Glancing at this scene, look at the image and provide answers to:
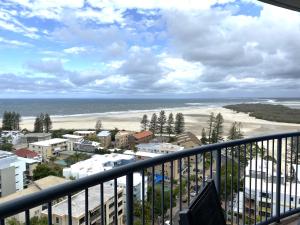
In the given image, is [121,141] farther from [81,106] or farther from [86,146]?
[81,106]

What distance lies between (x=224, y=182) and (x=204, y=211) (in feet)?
5.84

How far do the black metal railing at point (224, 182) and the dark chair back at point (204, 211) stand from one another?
1.76 ft

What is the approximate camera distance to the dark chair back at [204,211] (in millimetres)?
1066

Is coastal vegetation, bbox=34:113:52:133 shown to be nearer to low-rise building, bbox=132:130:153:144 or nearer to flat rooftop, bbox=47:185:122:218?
low-rise building, bbox=132:130:153:144

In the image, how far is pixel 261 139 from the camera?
10.4 feet

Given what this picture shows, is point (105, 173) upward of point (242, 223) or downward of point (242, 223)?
upward

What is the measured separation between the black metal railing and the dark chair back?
0.54 meters

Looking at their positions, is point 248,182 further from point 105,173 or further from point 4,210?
point 4,210

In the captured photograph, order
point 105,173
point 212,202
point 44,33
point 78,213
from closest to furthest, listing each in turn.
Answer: point 212,202 → point 105,173 → point 78,213 → point 44,33

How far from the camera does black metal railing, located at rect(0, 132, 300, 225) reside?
207cm

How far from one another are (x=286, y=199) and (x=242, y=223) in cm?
77

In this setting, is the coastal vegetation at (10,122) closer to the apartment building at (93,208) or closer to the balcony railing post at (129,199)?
the apartment building at (93,208)

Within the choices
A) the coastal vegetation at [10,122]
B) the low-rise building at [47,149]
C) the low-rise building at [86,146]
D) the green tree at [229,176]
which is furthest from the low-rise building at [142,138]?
the green tree at [229,176]

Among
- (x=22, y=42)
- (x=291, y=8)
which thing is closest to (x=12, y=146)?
(x=22, y=42)
